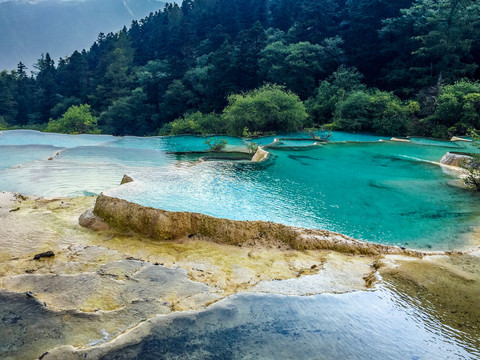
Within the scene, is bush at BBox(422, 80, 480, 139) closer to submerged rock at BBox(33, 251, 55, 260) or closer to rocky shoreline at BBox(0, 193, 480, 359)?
rocky shoreline at BBox(0, 193, 480, 359)

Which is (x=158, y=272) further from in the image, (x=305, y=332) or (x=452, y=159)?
(x=452, y=159)

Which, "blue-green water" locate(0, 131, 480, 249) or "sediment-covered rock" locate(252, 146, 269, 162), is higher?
"sediment-covered rock" locate(252, 146, 269, 162)

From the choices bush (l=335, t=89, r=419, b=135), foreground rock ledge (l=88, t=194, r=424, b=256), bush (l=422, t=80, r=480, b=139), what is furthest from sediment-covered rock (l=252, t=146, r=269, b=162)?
bush (l=422, t=80, r=480, b=139)

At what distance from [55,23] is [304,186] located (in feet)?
380

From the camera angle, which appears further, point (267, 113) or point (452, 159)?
point (267, 113)

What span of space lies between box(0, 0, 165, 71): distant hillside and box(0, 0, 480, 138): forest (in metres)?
64.3

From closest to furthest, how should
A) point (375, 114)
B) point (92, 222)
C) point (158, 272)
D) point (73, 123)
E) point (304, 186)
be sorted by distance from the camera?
point (158, 272)
point (92, 222)
point (304, 186)
point (375, 114)
point (73, 123)

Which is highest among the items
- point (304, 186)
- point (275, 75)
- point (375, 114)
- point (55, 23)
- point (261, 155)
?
point (55, 23)

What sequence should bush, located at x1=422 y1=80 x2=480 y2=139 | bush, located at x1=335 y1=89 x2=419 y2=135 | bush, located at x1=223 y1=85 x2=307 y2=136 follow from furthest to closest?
bush, located at x1=335 y1=89 x2=419 y2=135 → bush, located at x1=223 y1=85 x2=307 y2=136 → bush, located at x1=422 y1=80 x2=480 y2=139

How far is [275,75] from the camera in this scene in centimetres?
2330

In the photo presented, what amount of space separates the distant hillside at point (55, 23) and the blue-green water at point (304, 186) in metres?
97.3

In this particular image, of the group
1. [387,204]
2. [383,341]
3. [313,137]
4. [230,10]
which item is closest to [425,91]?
[313,137]

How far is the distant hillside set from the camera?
89.1m

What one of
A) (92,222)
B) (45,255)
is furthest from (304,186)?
(45,255)
